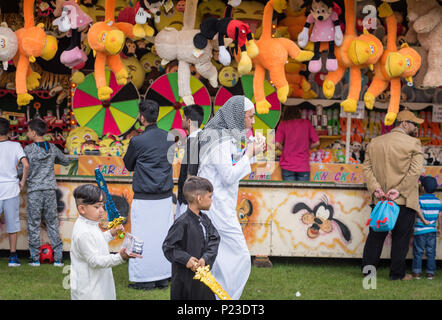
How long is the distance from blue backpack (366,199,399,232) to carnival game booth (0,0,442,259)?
1.56ft

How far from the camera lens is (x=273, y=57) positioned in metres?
6.48

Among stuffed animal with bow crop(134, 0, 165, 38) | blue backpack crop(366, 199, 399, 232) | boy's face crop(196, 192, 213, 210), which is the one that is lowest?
blue backpack crop(366, 199, 399, 232)

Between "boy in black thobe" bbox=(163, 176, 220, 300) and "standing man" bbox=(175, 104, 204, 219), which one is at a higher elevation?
"standing man" bbox=(175, 104, 204, 219)

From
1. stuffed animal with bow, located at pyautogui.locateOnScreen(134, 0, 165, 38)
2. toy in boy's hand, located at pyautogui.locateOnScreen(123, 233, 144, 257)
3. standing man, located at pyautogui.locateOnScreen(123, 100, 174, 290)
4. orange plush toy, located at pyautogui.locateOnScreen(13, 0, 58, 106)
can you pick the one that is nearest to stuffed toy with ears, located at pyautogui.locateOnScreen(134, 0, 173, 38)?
stuffed animal with bow, located at pyautogui.locateOnScreen(134, 0, 165, 38)

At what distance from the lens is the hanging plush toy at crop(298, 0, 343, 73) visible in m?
6.61

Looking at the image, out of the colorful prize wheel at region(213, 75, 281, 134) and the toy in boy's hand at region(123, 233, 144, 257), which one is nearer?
the toy in boy's hand at region(123, 233, 144, 257)

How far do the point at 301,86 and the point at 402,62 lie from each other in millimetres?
2039

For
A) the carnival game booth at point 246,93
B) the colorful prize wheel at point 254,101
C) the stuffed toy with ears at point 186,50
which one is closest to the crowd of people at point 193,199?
the carnival game booth at point 246,93

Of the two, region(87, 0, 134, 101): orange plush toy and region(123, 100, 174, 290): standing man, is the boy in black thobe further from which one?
region(87, 0, 134, 101): orange plush toy

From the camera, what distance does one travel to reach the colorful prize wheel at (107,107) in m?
8.15

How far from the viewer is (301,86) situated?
8312 mm

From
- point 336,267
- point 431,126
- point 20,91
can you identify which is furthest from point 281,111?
point 20,91

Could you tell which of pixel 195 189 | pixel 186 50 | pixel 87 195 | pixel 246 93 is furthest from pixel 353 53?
pixel 87 195
